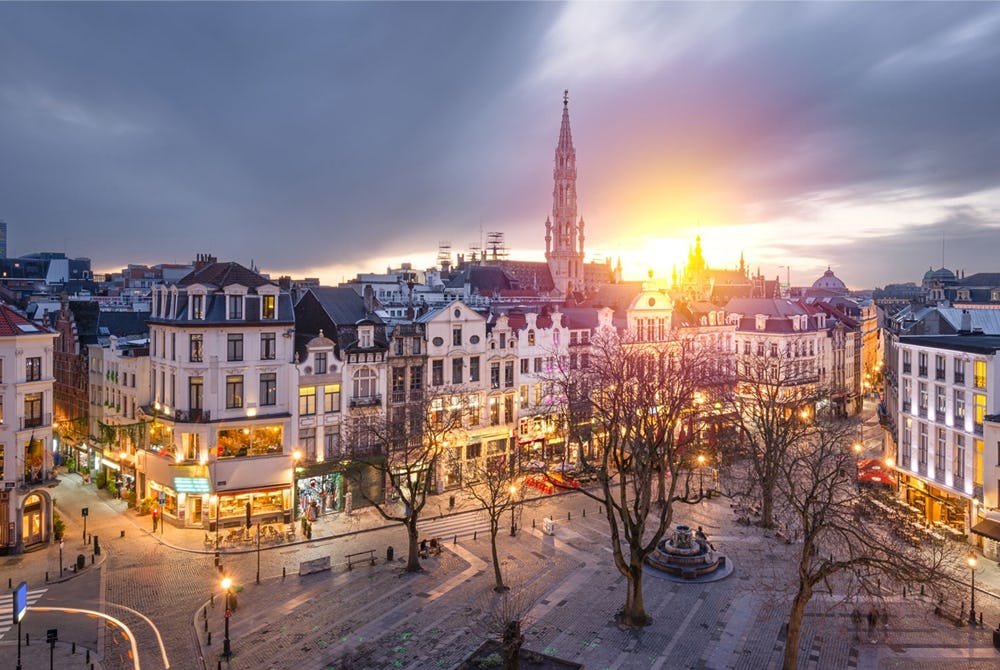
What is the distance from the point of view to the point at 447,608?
3036cm

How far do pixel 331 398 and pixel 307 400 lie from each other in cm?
179

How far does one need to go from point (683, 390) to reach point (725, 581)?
33.8 ft

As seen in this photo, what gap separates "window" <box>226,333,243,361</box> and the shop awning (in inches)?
1805

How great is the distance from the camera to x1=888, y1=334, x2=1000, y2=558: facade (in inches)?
1501

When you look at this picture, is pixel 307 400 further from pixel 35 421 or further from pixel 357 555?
pixel 35 421

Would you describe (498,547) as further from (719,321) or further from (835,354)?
(835,354)

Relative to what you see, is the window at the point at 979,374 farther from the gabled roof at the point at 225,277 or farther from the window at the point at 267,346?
the gabled roof at the point at 225,277

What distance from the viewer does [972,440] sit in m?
39.2

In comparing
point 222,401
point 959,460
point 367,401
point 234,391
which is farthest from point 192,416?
point 959,460

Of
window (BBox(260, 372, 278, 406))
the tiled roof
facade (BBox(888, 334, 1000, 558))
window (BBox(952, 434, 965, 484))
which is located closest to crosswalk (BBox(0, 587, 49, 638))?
the tiled roof

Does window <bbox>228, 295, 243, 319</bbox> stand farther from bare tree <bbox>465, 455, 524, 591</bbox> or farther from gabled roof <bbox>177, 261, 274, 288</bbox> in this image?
bare tree <bbox>465, 455, 524, 591</bbox>

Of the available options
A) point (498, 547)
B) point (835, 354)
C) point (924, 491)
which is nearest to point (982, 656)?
point (924, 491)

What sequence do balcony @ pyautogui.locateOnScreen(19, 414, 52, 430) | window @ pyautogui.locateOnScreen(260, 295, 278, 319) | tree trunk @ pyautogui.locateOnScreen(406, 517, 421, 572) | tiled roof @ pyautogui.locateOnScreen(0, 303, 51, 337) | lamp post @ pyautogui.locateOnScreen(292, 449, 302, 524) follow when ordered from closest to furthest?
tree trunk @ pyautogui.locateOnScreen(406, 517, 421, 572) < tiled roof @ pyautogui.locateOnScreen(0, 303, 51, 337) < balcony @ pyautogui.locateOnScreen(19, 414, 52, 430) < lamp post @ pyautogui.locateOnScreen(292, 449, 302, 524) < window @ pyautogui.locateOnScreen(260, 295, 278, 319)

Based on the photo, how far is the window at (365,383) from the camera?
1876 inches
